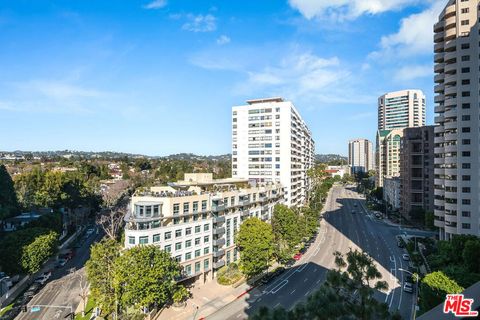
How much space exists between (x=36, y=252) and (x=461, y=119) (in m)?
85.4

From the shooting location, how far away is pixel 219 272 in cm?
6056

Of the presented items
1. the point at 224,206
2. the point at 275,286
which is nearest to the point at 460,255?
the point at 275,286

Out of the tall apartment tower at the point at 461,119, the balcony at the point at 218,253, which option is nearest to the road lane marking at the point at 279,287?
the balcony at the point at 218,253

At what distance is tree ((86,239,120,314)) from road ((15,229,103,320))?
8.48 meters

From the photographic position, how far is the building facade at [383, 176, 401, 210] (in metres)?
125

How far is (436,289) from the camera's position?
1437 inches

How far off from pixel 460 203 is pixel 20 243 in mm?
84474

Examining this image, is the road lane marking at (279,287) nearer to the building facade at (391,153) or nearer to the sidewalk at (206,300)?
the sidewalk at (206,300)

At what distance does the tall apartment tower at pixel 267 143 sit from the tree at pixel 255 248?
38676mm

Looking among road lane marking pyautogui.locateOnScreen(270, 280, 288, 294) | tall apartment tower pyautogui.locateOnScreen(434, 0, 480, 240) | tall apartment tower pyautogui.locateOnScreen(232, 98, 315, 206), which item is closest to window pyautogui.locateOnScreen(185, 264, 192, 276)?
road lane marking pyautogui.locateOnScreen(270, 280, 288, 294)

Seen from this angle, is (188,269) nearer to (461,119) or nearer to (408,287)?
(408,287)

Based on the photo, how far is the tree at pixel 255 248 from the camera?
5641 centimetres

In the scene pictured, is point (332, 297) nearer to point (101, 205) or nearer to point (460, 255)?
point (460, 255)

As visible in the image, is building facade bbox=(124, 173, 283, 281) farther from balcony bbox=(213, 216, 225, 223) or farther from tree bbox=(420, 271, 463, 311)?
tree bbox=(420, 271, 463, 311)
